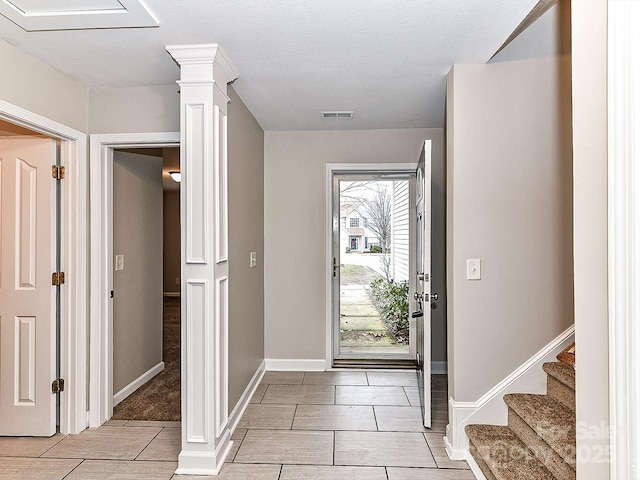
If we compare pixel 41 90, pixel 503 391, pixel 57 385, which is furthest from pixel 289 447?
pixel 41 90

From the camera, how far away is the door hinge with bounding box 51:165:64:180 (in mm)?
2682

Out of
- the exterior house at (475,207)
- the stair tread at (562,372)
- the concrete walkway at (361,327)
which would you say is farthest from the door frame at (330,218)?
the stair tread at (562,372)

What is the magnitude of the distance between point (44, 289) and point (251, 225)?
1.54 m

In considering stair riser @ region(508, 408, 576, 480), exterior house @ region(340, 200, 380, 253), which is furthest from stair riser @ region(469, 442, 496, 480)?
exterior house @ region(340, 200, 380, 253)

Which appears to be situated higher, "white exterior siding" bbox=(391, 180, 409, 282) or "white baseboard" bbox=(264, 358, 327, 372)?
"white exterior siding" bbox=(391, 180, 409, 282)

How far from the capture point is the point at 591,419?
102 centimetres

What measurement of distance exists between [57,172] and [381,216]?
9.44 feet

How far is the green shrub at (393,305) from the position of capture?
4266 mm

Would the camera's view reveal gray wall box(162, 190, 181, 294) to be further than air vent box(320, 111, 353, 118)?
Yes

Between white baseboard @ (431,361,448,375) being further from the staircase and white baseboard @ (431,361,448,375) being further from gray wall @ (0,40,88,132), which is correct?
gray wall @ (0,40,88,132)

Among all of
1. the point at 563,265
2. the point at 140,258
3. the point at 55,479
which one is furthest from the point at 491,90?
the point at 55,479

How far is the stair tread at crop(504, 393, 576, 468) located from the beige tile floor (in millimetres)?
473

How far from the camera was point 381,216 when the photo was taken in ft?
14.0

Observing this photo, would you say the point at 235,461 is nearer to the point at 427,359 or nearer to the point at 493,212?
the point at 427,359
